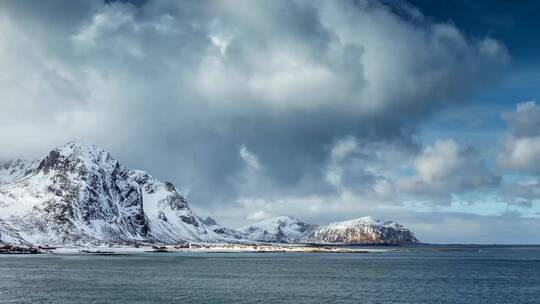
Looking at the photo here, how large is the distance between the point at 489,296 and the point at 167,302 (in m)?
67.0

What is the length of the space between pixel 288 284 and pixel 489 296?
47.4 metres

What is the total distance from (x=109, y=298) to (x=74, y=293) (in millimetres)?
11328

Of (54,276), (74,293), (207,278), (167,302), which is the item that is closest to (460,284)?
(207,278)

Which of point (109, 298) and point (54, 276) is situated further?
point (54, 276)

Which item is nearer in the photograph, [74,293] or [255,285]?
[74,293]

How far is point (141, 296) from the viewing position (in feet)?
378

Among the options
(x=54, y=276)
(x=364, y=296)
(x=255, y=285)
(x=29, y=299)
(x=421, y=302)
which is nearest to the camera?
(x=29, y=299)

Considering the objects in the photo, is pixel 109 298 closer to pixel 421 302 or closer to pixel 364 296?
pixel 364 296

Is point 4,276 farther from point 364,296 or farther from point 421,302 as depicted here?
point 421,302

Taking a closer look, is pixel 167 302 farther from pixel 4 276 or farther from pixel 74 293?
pixel 4 276

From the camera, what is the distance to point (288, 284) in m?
149

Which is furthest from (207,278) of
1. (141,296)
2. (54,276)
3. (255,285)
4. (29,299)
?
(29,299)

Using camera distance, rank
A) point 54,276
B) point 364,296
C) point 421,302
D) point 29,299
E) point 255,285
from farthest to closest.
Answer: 1. point 54,276
2. point 255,285
3. point 364,296
4. point 421,302
5. point 29,299

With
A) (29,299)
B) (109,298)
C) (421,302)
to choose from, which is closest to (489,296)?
(421,302)
